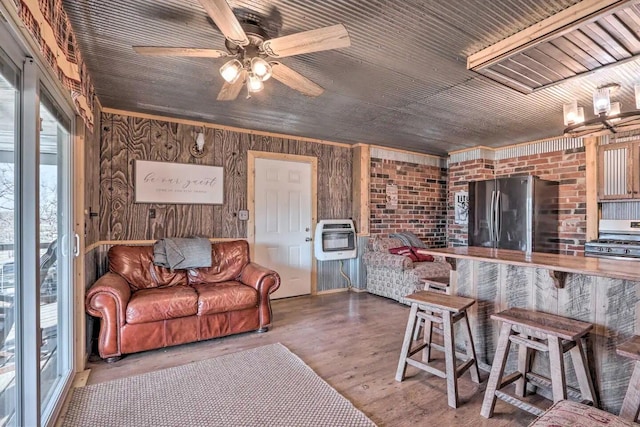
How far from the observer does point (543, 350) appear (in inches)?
69.9

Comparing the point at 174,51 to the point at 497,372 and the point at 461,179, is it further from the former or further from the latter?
the point at 461,179

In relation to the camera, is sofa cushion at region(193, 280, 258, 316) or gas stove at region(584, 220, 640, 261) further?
gas stove at region(584, 220, 640, 261)

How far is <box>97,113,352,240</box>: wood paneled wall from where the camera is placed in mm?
3482

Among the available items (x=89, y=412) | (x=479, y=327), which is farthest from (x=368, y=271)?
(x=89, y=412)

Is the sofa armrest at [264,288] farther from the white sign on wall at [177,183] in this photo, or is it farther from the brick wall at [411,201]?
the brick wall at [411,201]

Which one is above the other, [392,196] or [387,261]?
[392,196]

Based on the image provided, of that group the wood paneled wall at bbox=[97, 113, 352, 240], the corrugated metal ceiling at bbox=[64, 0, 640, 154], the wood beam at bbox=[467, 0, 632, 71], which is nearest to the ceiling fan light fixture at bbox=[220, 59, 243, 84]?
the corrugated metal ceiling at bbox=[64, 0, 640, 154]

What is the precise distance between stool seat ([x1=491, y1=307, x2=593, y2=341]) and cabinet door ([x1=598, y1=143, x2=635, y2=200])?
288 cm

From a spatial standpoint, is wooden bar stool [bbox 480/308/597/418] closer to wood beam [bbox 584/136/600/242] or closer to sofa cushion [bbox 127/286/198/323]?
sofa cushion [bbox 127/286/198/323]

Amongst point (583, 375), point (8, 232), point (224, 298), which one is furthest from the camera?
point (224, 298)

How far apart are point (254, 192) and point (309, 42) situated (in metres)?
2.79

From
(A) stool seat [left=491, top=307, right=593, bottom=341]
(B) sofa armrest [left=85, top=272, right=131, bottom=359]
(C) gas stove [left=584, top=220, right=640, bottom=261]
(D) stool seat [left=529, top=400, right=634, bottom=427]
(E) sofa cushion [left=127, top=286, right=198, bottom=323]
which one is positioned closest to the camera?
(D) stool seat [left=529, top=400, right=634, bottom=427]

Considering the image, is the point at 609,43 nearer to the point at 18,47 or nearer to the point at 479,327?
the point at 479,327

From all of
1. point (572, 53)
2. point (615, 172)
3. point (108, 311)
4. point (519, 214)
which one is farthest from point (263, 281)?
point (615, 172)
